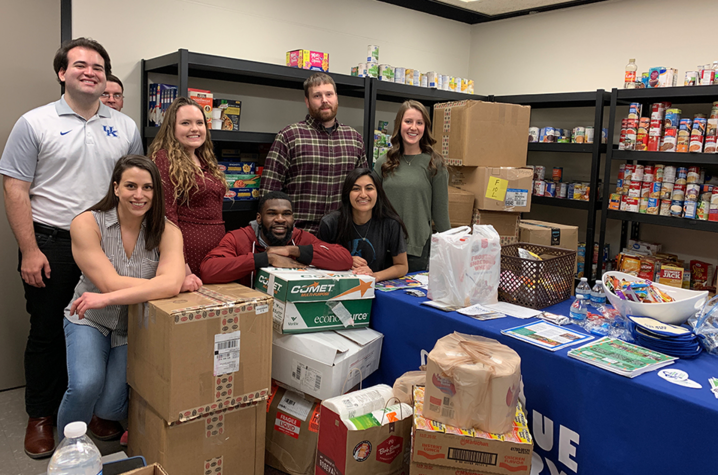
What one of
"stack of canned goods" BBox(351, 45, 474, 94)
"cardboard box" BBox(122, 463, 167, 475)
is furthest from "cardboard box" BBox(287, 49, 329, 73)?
"cardboard box" BBox(122, 463, 167, 475)

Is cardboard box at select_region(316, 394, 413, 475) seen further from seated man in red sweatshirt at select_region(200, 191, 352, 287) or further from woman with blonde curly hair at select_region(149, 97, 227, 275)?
woman with blonde curly hair at select_region(149, 97, 227, 275)

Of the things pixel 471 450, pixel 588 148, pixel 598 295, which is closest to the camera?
pixel 471 450

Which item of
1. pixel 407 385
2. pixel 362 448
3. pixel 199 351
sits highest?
pixel 199 351

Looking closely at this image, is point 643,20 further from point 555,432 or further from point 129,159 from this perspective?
point 129,159

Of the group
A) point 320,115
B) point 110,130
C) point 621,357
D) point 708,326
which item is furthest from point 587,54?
point 110,130

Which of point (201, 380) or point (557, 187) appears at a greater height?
point (557, 187)

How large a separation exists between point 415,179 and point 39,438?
7.39 ft

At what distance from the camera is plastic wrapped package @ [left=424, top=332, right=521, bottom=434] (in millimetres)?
1633

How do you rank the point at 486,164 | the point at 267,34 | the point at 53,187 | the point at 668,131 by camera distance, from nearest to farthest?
1. the point at 53,187
2. the point at 668,131
3. the point at 486,164
4. the point at 267,34

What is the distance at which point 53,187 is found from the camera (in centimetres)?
239

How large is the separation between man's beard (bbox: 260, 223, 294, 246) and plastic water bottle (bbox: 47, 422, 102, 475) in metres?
1.39

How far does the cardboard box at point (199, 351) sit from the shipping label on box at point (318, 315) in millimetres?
148

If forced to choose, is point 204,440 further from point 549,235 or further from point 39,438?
point 549,235

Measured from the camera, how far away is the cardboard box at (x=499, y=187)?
Result: 376 centimetres
